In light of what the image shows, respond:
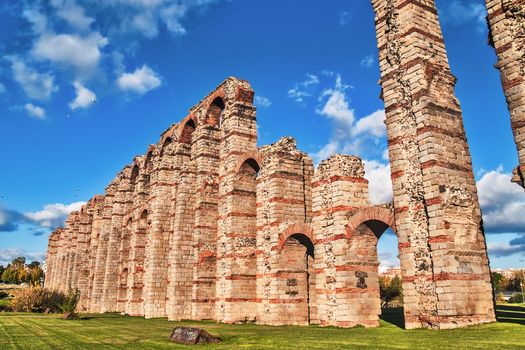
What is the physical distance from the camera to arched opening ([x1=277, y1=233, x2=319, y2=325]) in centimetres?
1711

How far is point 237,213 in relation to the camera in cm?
2056

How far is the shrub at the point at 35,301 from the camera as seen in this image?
95.4ft

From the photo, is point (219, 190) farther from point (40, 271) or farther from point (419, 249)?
point (40, 271)

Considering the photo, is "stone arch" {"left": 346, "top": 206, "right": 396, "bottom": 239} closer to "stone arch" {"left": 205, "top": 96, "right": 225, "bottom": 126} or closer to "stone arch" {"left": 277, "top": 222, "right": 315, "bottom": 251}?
"stone arch" {"left": 277, "top": 222, "right": 315, "bottom": 251}

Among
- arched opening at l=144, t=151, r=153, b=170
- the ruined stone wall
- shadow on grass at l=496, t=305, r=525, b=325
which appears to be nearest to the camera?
the ruined stone wall

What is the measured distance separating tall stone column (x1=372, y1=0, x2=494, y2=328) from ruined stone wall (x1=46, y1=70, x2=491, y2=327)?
51 mm

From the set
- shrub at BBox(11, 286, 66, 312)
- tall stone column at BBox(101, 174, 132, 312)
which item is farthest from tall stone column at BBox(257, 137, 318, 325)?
tall stone column at BBox(101, 174, 132, 312)

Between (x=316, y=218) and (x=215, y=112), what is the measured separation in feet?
40.5

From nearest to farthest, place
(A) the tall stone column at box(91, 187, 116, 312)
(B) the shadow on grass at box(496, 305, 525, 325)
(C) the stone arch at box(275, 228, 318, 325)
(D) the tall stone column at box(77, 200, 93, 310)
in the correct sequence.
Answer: (B) the shadow on grass at box(496, 305, 525, 325)
(C) the stone arch at box(275, 228, 318, 325)
(A) the tall stone column at box(91, 187, 116, 312)
(D) the tall stone column at box(77, 200, 93, 310)

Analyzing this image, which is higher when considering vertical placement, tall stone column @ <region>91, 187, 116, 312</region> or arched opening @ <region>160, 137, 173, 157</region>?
arched opening @ <region>160, 137, 173, 157</region>

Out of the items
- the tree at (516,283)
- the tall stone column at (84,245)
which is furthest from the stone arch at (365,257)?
the tree at (516,283)

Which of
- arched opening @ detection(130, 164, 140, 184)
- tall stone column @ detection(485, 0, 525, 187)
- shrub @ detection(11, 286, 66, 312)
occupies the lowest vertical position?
shrub @ detection(11, 286, 66, 312)

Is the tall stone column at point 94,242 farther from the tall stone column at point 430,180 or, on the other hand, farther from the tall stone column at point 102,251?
the tall stone column at point 430,180

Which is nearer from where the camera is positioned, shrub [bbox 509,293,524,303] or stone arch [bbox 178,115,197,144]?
stone arch [bbox 178,115,197,144]
